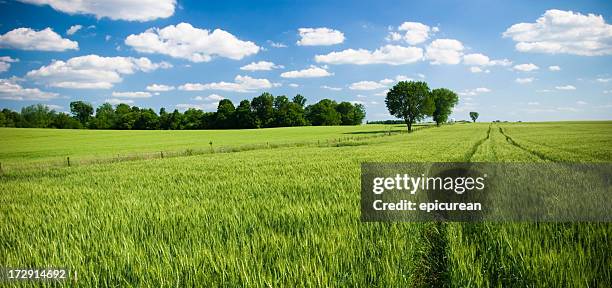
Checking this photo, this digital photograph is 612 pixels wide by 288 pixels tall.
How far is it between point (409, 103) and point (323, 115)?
177 feet

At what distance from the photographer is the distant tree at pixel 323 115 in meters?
134

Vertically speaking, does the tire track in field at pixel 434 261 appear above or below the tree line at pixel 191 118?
below

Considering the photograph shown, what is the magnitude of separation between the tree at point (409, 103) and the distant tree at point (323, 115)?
5080 cm

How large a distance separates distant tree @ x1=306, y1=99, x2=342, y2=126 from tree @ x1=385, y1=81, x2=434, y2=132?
50.8 meters

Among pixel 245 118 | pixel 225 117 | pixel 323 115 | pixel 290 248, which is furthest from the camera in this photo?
pixel 323 115

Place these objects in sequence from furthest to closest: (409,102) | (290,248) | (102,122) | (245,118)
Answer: (102,122)
(245,118)
(409,102)
(290,248)

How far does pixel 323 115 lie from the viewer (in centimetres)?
13362

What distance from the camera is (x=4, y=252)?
17.3 feet

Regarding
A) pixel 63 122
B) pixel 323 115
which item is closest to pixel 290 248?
pixel 323 115

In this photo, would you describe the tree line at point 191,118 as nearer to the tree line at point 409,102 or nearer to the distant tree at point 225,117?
the distant tree at point 225,117

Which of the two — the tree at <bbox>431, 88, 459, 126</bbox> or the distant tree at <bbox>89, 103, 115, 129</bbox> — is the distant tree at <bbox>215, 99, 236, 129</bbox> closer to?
the distant tree at <bbox>89, 103, 115, 129</bbox>

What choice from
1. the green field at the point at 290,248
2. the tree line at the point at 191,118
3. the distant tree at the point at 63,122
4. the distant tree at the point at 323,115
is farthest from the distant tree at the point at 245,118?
the green field at the point at 290,248

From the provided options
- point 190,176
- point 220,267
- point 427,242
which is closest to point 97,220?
point 220,267

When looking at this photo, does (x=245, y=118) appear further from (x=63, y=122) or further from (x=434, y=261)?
(x=434, y=261)
